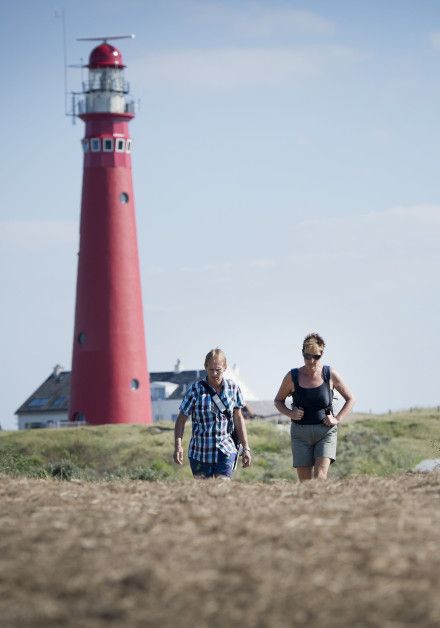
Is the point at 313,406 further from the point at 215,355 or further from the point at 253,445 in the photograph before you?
the point at 253,445

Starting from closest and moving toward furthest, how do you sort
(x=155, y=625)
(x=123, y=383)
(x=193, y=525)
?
(x=155, y=625) < (x=193, y=525) < (x=123, y=383)

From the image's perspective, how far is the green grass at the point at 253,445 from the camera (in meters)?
42.2

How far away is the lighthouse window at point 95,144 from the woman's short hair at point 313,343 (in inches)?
1716

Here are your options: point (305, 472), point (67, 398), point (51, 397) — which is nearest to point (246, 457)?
point (305, 472)

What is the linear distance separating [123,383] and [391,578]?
49.9m

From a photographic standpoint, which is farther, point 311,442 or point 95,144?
point 95,144

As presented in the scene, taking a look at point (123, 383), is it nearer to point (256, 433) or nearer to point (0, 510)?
point (256, 433)

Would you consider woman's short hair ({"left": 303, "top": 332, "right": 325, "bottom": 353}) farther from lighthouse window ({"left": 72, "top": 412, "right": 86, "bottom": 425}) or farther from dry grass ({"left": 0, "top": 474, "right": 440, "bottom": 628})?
lighthouse window ({"left": 72, "top": 412, "right": 86, "bottom": 425})

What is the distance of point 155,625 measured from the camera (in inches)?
324

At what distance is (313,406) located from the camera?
1653cm

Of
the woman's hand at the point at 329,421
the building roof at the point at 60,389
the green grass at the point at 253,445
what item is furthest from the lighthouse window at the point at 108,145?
the woman's hand at the point at 329,421

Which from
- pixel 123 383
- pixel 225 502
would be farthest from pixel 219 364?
pixel 123 383

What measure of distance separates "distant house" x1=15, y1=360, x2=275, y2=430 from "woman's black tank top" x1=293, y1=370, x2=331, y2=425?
73.2 metres

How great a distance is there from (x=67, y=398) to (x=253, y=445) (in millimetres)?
42327
